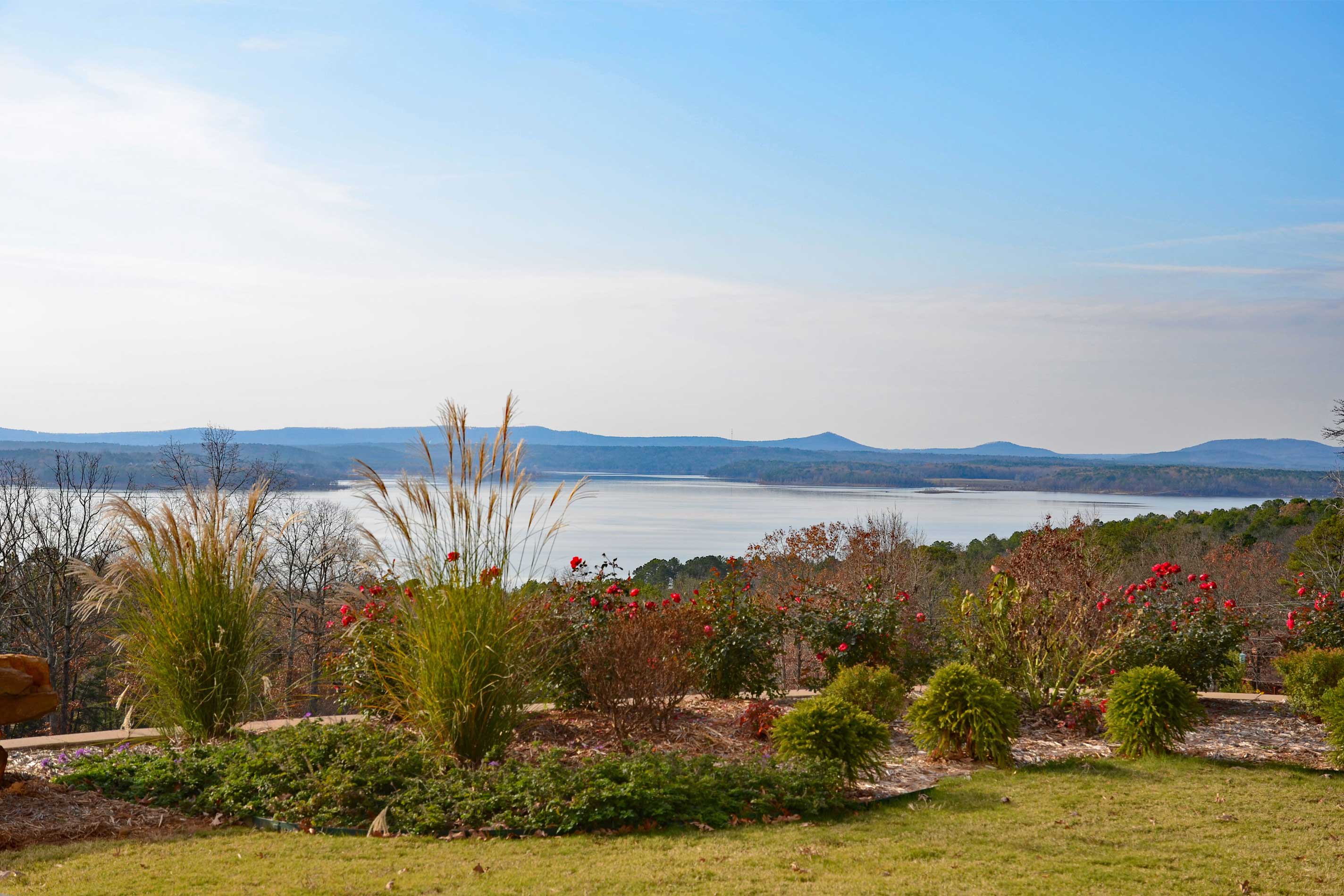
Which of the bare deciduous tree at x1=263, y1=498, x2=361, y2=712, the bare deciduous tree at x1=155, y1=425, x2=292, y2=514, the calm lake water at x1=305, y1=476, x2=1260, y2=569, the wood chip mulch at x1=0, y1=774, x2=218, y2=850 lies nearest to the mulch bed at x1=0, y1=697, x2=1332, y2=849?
the wood chip mulch at x1=0, y1=774, x2=218, y2=850

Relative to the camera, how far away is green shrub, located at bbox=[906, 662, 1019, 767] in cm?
602

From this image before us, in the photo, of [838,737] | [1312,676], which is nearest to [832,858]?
[838,737]

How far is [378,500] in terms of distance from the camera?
507 centimetres

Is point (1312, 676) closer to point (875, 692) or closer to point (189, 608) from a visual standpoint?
point (875, 692)

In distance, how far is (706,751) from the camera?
6.00 m

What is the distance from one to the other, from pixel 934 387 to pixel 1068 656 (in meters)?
19.3

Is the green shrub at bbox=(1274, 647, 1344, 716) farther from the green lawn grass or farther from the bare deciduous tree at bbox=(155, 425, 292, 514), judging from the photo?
the bare deciduous tree at bbox=(155, 425, 292, 514)

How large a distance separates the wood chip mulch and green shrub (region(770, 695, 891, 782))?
127 inches

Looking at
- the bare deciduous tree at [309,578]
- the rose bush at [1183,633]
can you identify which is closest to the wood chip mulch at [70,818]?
the rose bush at [1183,633]

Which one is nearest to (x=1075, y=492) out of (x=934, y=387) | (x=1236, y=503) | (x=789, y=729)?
(x=1236, y=503)

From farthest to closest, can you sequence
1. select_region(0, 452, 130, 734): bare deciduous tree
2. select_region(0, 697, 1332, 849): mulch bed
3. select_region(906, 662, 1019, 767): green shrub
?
select_region(0, 452, 130, 734): bare deciduous tree < select_region(906, 662, 1019, 767): green shrub < select_region(0, 697, 1332, 849): mulch bed

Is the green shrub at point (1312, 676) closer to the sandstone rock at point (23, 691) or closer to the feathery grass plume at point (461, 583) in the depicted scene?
the feathery grass plume at point (461, 583)

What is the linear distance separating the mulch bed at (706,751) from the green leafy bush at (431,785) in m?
0.18

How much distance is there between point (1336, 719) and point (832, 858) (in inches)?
170
